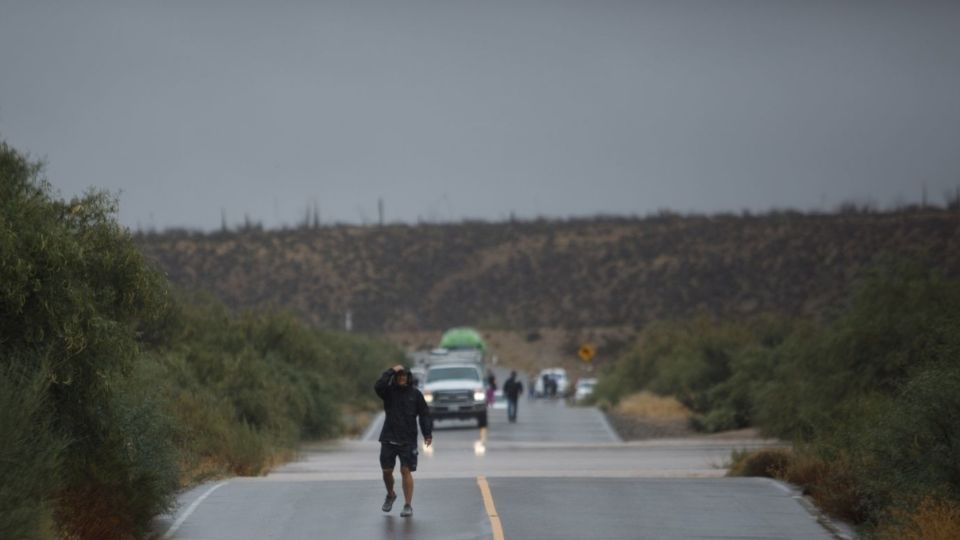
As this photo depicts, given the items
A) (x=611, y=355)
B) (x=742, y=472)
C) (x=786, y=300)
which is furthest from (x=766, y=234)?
(x=742, y=472)

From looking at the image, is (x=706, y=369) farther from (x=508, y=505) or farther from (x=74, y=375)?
(x=74, y=375)

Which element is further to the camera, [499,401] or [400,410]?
[499,401]

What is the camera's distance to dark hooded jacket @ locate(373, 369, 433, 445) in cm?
2127

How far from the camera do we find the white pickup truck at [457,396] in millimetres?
53406

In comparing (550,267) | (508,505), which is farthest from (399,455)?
(550,267)

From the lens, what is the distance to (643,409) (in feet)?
212

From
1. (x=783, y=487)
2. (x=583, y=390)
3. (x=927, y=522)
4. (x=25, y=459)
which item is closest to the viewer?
(x=25, y=459)

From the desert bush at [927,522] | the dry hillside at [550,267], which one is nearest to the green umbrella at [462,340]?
the dry hillside at [550,267]

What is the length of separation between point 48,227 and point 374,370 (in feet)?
189

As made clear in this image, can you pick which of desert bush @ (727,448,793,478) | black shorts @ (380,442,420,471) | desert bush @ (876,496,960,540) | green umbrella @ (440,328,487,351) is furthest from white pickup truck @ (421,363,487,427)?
desert bush @ (876,496,960,540)

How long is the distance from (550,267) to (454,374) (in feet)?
274

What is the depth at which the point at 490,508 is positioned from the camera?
21.6 m

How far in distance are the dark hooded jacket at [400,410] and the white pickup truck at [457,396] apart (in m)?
31.5

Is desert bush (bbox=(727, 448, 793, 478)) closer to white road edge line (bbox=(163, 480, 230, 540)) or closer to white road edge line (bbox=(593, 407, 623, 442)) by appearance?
white road edge line (bbox=(163, 480, 230, 540))
